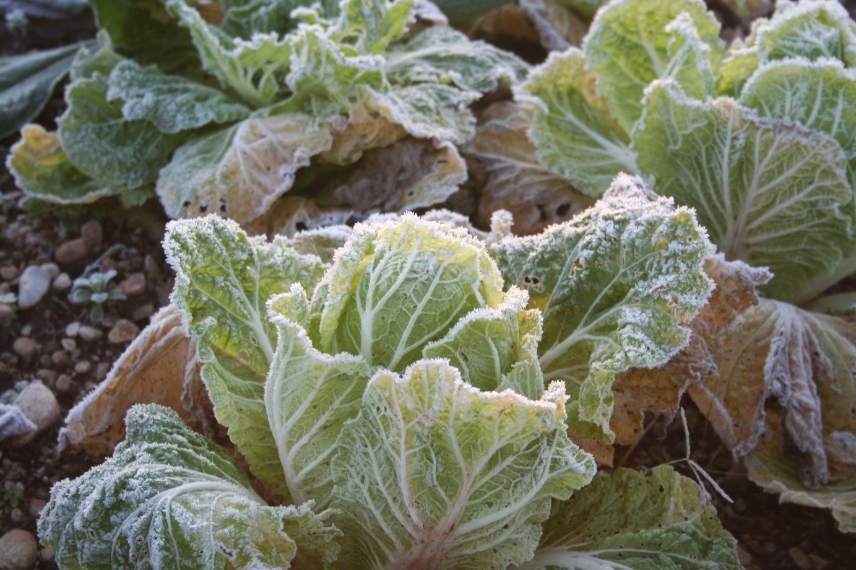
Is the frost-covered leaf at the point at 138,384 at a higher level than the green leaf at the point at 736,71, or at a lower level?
lower

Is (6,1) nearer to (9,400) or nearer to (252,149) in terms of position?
(252,149)

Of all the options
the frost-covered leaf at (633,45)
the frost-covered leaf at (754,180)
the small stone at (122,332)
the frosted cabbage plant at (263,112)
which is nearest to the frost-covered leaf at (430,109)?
the frosted cabbage plant at (263,112)

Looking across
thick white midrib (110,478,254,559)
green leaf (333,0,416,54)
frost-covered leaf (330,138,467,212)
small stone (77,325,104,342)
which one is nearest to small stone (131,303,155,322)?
small stone (77,325,104,342)

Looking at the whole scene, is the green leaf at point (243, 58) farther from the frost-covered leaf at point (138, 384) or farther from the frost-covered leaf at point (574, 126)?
the frost-covered leaf at point (138, 384)

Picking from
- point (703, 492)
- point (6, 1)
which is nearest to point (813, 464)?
point (703, 492)

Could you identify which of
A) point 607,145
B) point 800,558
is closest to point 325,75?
point 607,145

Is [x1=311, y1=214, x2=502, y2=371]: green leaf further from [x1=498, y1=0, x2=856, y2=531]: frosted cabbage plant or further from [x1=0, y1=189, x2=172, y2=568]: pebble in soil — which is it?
[x1=0, y1=189, x2=172, y2=568]: pebble in soil

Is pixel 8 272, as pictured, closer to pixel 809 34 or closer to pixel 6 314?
pixel 6 314
